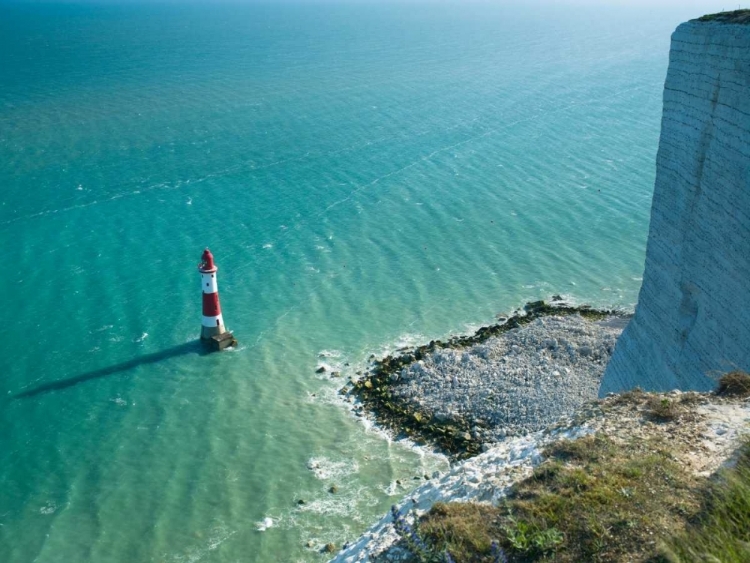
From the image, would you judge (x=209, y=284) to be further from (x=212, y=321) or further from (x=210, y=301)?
(x=212, y=321)

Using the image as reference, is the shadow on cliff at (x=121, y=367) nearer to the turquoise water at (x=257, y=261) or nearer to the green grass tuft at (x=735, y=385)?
the turquoise water at (x=257, y=261)

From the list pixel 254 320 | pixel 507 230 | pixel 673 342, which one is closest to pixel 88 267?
pixel 254 320

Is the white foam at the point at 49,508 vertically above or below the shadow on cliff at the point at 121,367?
below

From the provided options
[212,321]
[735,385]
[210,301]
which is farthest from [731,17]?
[212,321]

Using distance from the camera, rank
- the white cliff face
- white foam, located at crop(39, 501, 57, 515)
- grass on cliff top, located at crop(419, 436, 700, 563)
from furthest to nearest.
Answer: white foam, located at crop(39, 501, 57, 515) → the white cliff face → grass on cliff top, located at crop(419, 436, 700, 563)

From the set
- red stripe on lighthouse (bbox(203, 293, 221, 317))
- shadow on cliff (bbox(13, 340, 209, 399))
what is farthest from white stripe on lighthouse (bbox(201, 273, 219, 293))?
shadow on cliff (bbox(13, 340, 209, 399))

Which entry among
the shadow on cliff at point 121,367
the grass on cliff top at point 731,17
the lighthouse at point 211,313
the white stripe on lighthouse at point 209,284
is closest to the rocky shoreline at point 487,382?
the lighthouse at point 211,313

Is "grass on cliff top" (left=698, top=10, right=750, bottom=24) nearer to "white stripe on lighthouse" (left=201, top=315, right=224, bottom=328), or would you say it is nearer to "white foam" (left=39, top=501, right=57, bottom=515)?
"white stripe on lighthouse" (left=201, top=315, right=224, bottom=328)

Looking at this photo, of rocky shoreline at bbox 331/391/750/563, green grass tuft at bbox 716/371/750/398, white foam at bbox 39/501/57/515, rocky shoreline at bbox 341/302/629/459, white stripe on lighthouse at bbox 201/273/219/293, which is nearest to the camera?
rocky shoreline at bbox 331/391/750/563
